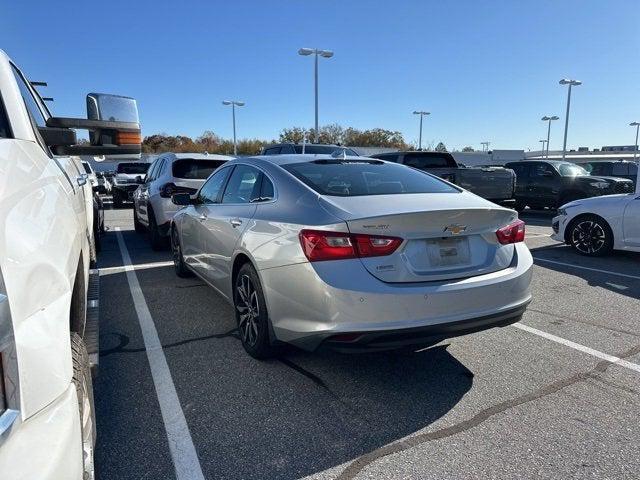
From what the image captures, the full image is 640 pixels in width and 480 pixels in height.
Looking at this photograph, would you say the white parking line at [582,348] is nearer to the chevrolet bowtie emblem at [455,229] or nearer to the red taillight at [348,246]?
the chevrolet bowtie emblem at [455,229]

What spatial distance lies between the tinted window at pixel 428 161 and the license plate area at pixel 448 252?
1040 cm

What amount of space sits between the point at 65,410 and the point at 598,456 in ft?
8.53

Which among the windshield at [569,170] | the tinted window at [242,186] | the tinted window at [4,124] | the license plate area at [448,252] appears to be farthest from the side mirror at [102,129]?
the windshield at [569,170]

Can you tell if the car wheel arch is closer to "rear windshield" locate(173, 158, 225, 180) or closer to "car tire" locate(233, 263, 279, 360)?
"rear windshield" locate(173, 158, 225, 180)

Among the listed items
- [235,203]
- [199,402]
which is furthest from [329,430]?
[235,203]

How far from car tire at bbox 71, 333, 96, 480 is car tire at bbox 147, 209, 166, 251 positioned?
21.2 feet

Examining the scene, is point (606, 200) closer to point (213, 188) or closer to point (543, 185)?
point (213, 188)

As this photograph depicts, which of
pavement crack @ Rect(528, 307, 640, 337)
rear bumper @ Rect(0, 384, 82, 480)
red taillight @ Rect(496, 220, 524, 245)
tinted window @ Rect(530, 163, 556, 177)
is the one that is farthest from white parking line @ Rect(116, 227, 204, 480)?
tinted window @ Rect(530, 163, 556, 177)

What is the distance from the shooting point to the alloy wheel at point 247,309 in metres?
3.64

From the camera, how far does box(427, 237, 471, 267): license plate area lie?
9.91 ft

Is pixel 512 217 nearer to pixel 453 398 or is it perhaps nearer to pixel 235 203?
pixel 453 398

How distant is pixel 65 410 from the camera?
1418 millimetres

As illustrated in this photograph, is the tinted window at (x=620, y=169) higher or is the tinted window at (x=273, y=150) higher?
the tinted window at (x=273, y=150)

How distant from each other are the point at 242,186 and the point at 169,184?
3801 mm
